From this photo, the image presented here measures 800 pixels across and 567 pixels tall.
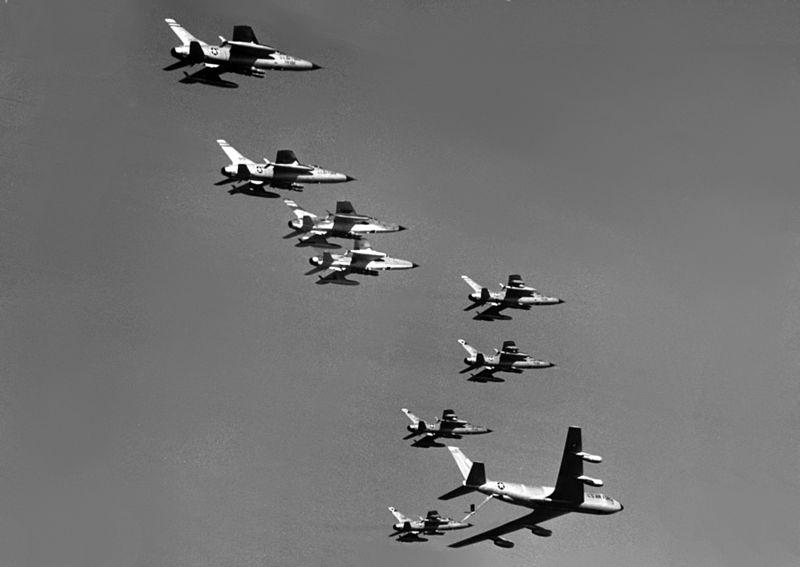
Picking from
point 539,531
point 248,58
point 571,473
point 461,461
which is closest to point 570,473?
point 571,473

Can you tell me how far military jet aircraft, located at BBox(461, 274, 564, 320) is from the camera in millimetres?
112750

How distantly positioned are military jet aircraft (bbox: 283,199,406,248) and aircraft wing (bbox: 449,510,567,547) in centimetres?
2198

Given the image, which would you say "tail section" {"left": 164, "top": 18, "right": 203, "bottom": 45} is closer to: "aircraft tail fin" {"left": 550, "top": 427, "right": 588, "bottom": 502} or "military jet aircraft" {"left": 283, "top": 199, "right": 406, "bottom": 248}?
"military jet aircraft" {"left": 283, "top": 199, "right": 406, "bottom": 248}

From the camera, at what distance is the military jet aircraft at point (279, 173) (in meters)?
93.3

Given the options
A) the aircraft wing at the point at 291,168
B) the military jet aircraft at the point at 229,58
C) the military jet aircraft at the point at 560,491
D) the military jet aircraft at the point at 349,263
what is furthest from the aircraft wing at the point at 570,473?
the military jet aircraft at the point at 229,58

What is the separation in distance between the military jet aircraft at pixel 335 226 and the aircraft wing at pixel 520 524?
21980mm

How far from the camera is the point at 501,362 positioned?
11656 centimetres

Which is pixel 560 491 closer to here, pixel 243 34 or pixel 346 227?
pixel 346 227

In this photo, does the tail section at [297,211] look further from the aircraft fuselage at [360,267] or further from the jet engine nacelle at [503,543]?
the jet engine nacelle at [503,543]

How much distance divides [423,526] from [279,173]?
3716cm

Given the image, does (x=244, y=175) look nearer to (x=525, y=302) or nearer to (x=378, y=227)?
(x=378, y=227)

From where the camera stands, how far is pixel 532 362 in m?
117

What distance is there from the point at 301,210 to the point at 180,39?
22.4 metres

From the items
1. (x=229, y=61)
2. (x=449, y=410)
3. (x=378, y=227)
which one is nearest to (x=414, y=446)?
(x=449, y=410)
